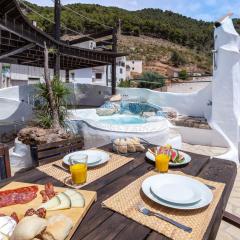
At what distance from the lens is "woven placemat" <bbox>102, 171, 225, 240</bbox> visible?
970 millimetres

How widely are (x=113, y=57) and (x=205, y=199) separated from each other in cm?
1013

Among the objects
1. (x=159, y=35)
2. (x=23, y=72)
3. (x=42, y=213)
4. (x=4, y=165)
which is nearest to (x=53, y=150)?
(x=4, y=165)

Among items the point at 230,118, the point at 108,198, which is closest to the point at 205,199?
the point at 108,198

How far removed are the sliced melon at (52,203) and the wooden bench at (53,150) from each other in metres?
1.03

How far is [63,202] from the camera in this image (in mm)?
1107

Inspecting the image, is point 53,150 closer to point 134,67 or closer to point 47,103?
point 47,103

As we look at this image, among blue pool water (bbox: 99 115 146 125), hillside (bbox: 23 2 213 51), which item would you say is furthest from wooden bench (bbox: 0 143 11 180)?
hillside (bbox: 23 2 213 51)

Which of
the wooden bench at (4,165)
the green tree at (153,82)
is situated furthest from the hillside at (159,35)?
the wooden bench at (4,165)

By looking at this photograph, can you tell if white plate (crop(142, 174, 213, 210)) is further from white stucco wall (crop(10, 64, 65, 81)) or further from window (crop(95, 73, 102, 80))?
window (crop(95, 73, 102, 80))

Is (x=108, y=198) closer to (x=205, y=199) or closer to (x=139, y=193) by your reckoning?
(x=139, y=193)

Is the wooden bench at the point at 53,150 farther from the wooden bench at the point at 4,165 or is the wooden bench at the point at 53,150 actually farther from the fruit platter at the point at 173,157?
the fruit platter at the point at 173,157

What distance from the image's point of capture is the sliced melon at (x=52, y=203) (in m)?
1.07

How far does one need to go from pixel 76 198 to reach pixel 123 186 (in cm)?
34

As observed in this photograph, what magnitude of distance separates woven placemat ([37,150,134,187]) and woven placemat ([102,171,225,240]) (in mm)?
→ 266
